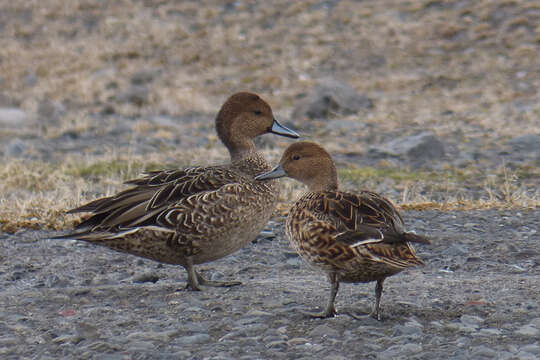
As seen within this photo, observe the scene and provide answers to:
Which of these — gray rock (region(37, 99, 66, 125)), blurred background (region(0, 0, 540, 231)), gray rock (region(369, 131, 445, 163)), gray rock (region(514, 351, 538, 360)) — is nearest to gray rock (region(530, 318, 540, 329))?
gray rock (region(514, 351, 538, 360))

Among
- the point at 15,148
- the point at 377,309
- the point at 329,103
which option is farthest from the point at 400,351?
the point at 329,103

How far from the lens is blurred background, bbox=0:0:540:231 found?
10750 millimetres

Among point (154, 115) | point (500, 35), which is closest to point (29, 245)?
point (154, 115)

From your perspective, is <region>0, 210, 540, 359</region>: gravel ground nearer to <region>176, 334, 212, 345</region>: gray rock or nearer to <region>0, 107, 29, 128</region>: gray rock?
<region>176, 334, 212, 345</region>: gray rock

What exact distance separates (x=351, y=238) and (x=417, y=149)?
295 inches

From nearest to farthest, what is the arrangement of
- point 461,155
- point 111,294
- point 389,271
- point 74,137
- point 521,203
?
point 389,271 → point 111,294 → point 521,203 → point 461,155 → point 74,137

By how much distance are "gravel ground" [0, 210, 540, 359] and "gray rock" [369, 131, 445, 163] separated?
420 cm

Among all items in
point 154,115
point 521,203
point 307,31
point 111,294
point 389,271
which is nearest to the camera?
point 389,271

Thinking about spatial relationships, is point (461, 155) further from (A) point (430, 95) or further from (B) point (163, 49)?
(B) point (163, 49)

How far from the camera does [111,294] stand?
5.93 metres

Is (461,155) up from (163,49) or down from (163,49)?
down

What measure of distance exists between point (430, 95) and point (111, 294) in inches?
474

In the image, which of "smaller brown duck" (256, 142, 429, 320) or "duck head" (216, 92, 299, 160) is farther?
"duck head" (216, 92, 299, 160)

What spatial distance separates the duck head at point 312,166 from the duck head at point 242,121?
1.03 metres
